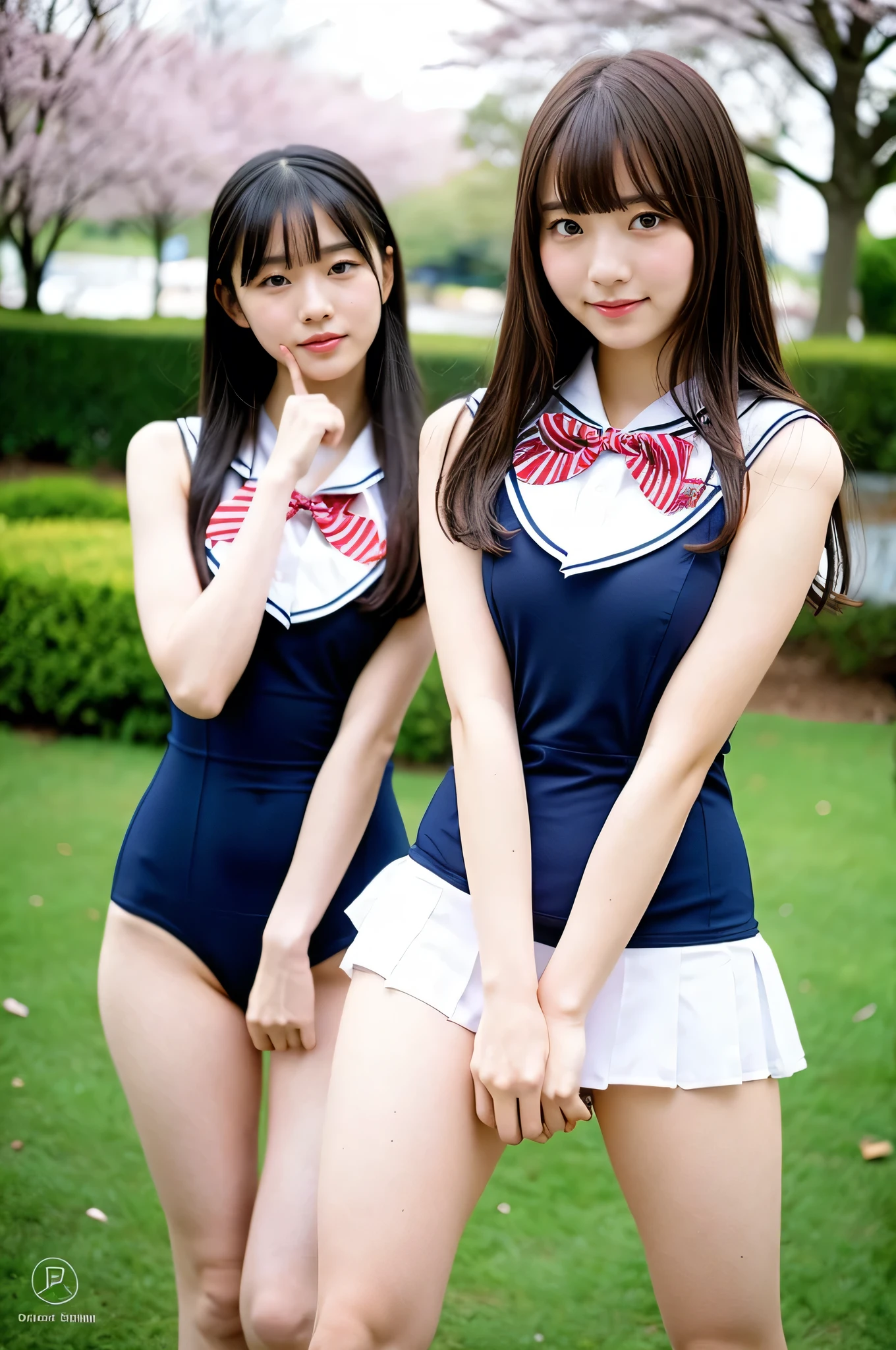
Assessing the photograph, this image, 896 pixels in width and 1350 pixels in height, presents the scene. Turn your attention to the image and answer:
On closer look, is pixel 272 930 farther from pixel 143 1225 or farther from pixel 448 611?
pixel 143 1225

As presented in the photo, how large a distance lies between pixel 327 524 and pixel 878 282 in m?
9.99

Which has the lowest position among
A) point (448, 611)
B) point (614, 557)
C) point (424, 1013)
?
point (424, 1013)

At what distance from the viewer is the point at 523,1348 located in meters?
2.99

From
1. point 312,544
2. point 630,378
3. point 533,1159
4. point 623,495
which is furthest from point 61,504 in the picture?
point 623,495

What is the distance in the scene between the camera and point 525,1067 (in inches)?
63.1

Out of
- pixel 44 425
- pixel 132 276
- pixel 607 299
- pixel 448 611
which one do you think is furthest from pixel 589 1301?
pixel 132 276

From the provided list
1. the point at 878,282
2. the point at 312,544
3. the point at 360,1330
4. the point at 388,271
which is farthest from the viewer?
the point at 878,282

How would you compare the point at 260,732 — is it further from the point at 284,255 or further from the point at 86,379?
the point at 86,379

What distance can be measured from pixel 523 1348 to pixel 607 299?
2424 mm

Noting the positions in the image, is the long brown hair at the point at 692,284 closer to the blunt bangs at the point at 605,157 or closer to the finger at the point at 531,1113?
the blunt bangs at the point at 605,157

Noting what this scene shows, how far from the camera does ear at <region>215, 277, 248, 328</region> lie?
2.20 metres

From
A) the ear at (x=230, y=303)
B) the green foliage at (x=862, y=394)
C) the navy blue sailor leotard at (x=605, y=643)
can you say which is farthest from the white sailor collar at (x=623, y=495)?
the green foliage at (x=862, y=394)

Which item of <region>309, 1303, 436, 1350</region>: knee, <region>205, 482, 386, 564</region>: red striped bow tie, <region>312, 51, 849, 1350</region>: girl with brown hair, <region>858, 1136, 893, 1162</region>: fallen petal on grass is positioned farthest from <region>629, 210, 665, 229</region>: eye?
<region>858, 1136, 893, 1162</region>: fallen petal on grass

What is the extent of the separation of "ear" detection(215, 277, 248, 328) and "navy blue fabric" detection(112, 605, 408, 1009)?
53 centimetres
